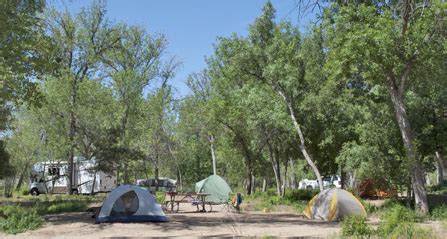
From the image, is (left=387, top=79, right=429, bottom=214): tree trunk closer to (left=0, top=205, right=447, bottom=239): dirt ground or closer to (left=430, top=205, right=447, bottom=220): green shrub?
(left=430, top=205, right=447, bottom=220): green shrub

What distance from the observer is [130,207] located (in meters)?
A: 15.8

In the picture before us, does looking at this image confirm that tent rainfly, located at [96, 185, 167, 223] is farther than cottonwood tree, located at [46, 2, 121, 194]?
No

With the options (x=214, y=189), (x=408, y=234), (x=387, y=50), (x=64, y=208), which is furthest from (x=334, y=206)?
(x=214, y=189)

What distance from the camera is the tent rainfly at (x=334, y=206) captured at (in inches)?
664

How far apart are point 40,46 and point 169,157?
34.8m

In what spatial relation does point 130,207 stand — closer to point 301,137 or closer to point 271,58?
point 301,137

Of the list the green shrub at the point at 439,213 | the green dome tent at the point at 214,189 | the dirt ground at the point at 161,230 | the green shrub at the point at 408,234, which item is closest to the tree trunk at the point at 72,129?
the green dome tent at the point at 214,189

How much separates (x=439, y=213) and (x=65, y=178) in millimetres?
31945

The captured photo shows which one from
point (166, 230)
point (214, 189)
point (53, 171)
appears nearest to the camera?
point (166, 230)

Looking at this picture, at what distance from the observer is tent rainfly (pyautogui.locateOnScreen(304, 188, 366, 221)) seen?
A: 16.9 metres

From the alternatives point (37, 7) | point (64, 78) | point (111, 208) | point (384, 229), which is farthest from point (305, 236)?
point (64, 78)

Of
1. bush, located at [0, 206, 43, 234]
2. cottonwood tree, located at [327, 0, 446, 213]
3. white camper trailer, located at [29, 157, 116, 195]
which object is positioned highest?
cottonwood tree, located at [327, 0, 446, 213]

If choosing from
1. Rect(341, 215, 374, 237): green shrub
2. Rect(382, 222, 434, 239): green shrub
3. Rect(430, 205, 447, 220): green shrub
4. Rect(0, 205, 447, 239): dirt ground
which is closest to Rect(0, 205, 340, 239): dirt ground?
Rect(0, 205, 447, 239): dirt ground

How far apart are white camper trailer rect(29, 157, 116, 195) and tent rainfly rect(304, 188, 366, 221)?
2374cm
